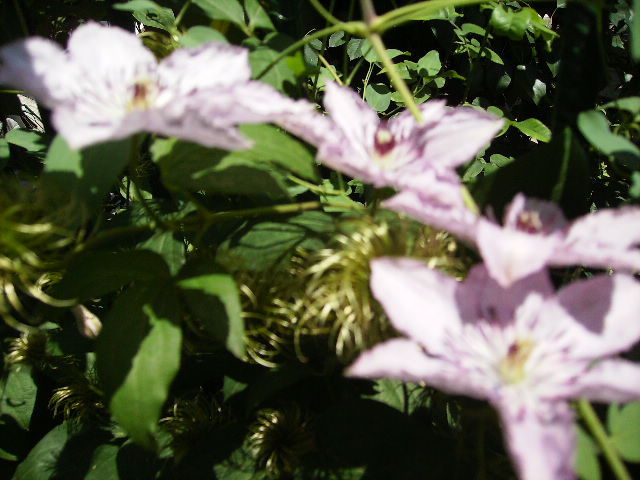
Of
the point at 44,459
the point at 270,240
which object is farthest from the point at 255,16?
the point at 44,459

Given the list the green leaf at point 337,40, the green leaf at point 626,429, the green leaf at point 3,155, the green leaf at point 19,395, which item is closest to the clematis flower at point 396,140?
the green leaf at point 626,429

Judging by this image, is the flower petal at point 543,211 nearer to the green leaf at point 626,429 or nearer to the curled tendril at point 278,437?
the green leaf at point 626,429

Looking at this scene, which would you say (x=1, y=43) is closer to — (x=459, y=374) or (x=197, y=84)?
(x=197, y=84)

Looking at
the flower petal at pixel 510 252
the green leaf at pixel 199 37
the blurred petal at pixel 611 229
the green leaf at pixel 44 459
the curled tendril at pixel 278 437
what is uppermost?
the green leaf at pixel 199 37

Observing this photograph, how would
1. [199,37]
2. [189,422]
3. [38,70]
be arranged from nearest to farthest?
[38,70]
[199,37]
[189,422]

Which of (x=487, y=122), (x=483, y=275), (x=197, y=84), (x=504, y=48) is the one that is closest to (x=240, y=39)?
(x=197, y=84)

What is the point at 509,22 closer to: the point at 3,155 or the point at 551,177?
the point at 551,177
